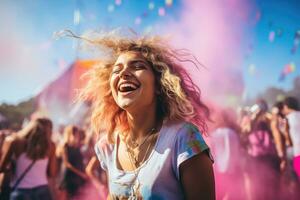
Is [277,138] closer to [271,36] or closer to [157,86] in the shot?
[271,36]

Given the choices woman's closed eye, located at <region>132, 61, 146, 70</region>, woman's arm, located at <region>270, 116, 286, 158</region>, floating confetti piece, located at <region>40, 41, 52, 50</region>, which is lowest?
woman's arm, located at <region>270, 116, 286, 158</region>

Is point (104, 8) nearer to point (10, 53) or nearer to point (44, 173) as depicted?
point (10, 53)

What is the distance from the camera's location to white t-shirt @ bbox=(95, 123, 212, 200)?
116 centimetres

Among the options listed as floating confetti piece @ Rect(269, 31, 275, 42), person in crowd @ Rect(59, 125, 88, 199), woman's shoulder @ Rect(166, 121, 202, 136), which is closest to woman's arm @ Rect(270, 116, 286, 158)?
floating confetti piece @ Rect(269, 31, 275, 42)

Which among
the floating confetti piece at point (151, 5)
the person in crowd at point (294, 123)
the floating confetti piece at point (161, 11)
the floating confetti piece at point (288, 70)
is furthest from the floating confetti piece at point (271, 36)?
the floating confetti piece at point (151, 5)

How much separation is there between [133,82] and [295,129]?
2226 mm

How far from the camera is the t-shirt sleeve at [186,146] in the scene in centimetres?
115

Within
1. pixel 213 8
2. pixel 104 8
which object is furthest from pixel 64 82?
pixel 213 8

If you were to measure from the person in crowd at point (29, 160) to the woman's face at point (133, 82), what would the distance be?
1625mm

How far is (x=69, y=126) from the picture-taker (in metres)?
3.80

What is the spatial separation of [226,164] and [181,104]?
214 centimetres

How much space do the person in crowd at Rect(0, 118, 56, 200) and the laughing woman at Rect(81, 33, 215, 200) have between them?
139 cm

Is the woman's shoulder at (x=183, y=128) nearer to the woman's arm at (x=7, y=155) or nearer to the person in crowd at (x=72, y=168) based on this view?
the woman's arm at (x=7, y=155)

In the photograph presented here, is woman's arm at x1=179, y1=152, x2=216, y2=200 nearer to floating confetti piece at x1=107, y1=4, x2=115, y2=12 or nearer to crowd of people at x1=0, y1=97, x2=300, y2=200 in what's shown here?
crowd of people at x1=0, y1=97, x2=300, y2=200
